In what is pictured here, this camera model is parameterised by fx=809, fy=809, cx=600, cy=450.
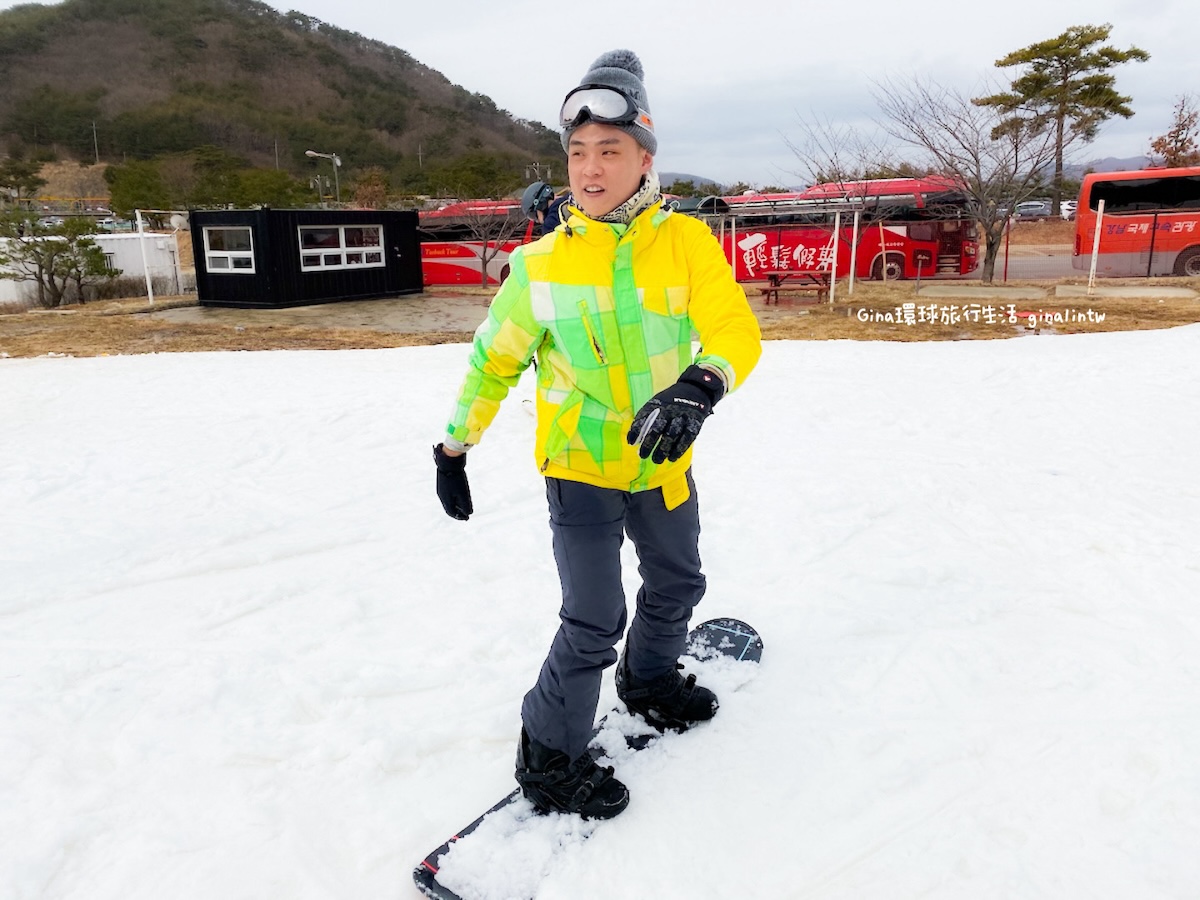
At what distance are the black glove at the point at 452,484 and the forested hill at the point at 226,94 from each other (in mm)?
72338

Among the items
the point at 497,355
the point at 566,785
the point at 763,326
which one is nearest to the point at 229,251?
the point at 763,326

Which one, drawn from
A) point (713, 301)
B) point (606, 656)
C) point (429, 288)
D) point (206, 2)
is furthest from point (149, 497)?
point (206, 2)

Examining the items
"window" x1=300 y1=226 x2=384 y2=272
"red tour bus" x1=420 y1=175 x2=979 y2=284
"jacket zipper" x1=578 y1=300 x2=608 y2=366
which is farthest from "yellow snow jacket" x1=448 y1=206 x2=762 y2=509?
"window" x1=300 y1=226 x2=384 y2=272

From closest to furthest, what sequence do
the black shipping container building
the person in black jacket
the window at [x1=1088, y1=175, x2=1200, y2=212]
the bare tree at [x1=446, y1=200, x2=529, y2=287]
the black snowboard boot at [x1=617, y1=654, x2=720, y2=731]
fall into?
1. the black snowboard boot at [x1=617, y1=654, x2=720, y2=731]
2. the person in black jacket
3. the black shipping container building
4. the window at [x1=1088, y1=175, x2=1200, y2=212]
5. the bare tree at [x1=446, y1=200, x2=529, y2=287]

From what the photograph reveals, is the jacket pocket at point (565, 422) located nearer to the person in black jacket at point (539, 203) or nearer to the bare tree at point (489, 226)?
the person in black jacket at point (539, 203)

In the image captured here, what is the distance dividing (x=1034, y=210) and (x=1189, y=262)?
66.2 feet

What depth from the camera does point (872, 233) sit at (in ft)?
62.3

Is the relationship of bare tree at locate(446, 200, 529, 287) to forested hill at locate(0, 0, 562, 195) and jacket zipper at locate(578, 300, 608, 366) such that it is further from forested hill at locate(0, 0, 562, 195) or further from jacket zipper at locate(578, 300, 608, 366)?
forested hill at locate(0, 0, 562, 195)

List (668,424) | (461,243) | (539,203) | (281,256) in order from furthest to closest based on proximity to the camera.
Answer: (461,243) → (281,256) → (539,203) → (668,424)

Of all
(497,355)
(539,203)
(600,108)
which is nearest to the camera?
(600,108)

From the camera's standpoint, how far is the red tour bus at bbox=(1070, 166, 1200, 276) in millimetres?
16859

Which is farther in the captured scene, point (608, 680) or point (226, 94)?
point (226, 94)

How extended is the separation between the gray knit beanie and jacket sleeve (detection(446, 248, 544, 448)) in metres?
0.35

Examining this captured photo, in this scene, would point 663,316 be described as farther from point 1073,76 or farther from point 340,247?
point 1073,76
